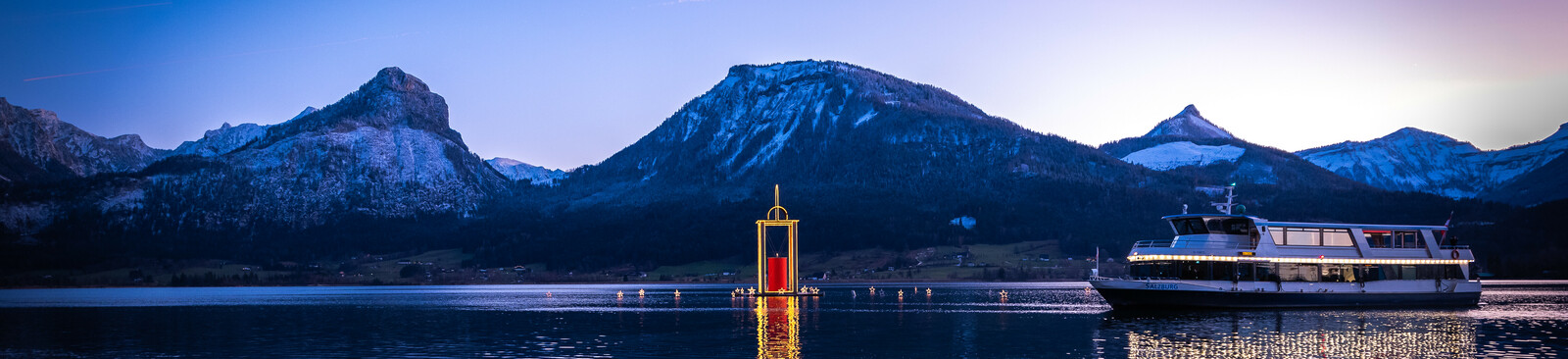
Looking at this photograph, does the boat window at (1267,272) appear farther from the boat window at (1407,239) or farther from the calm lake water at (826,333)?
the boat window at (1407,239)

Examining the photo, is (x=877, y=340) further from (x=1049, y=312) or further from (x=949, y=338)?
(x=1049, y=312)

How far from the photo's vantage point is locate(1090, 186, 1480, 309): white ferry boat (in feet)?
350

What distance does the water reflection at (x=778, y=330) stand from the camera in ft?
232

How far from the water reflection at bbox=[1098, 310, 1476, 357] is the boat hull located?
4.28 feet

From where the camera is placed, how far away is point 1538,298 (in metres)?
138

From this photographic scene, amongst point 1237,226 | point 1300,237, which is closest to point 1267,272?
point 1237,226

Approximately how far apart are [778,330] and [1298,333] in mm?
35304

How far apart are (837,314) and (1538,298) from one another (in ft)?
270

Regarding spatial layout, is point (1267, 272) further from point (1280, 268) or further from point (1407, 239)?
point (1407, 239)

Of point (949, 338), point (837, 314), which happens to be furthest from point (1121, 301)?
point (949, 338)

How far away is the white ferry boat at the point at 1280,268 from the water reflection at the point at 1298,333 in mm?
2605

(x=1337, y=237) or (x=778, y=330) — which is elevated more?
(x=1337, y=237)

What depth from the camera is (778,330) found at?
9088cm

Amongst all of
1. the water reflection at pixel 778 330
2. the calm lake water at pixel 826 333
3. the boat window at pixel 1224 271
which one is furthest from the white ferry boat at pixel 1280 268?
the water reflection at pixel 778 330
